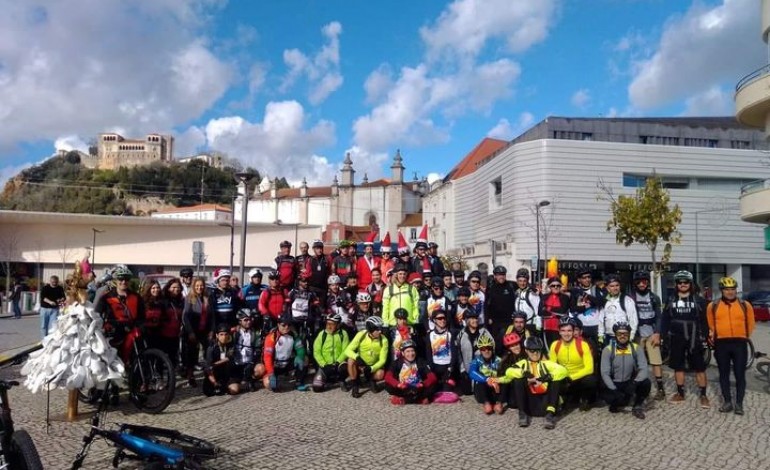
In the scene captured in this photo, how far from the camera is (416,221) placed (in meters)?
85.9

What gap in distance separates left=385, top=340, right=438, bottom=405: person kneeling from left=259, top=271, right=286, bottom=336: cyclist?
7.97 feet

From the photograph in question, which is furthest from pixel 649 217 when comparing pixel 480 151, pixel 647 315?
pixel 480 151

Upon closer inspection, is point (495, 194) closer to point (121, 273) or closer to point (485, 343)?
point (485, 343)

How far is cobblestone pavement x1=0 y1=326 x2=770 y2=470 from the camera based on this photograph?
19.9ft

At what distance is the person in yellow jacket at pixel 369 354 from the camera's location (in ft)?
31.5

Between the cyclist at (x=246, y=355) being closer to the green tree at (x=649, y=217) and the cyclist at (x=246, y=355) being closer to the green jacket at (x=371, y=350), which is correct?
the green jacket at (x=371, y=350)

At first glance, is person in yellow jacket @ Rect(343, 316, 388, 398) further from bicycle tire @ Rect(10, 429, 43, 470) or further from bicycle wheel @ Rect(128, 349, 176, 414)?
bicycle tire @ Rect(10, 429, 43, 470)

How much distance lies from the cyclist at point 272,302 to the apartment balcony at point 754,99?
58.4 feet

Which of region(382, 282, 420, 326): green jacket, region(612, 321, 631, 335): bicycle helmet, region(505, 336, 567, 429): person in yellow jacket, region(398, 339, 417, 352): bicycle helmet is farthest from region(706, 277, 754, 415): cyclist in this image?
region(382, 282, 420, 326): green jacket

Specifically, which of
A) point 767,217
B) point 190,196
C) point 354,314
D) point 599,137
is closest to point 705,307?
point 354,314

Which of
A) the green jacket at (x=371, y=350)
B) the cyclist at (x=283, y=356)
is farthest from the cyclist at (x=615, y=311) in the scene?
the cyclist at (x=283, y=356)

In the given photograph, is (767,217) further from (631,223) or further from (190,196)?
(190,196)

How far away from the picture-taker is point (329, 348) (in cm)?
990

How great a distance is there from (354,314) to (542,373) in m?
3.69
